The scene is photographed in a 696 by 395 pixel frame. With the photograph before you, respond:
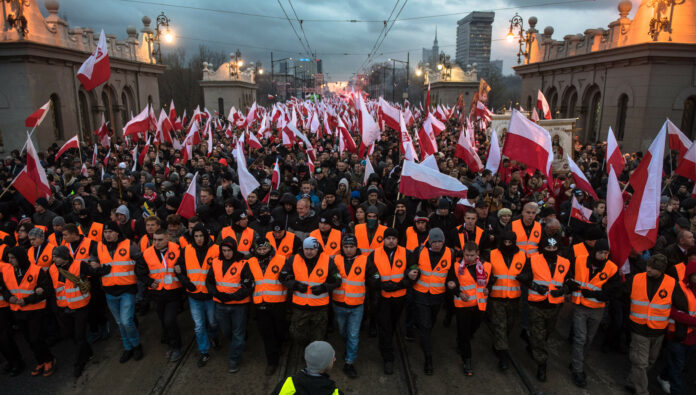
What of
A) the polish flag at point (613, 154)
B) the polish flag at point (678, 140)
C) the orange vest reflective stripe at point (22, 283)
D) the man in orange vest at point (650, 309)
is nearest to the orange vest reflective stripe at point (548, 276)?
the man in orange vest at point (650, 309)

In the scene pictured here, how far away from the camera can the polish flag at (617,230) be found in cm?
499

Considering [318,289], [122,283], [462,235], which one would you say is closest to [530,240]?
[462,235]

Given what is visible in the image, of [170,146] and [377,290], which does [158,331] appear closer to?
[377,290]

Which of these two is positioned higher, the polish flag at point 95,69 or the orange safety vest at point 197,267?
the polish flag at point 95,69

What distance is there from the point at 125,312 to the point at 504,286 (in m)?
4.79

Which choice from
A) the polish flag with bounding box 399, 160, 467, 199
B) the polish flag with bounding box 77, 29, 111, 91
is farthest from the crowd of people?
the polish flag with bounding box 77, 29, 111, 91

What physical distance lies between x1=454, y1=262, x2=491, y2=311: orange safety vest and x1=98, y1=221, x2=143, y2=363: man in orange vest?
4.09 m

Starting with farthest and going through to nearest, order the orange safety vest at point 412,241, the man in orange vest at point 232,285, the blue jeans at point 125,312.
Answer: the orange safety vest at point 412,241, the blue jeans at point 125,312, the man in orange vest at point 232,285

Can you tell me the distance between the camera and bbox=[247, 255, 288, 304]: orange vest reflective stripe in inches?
202

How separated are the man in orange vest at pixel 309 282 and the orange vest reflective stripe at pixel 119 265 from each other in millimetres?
2069

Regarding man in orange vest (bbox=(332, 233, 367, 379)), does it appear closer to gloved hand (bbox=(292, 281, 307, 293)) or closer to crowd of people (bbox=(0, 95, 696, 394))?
crowd of people (bbox=(0, 95, 696, 394))

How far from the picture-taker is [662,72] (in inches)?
Result: 684

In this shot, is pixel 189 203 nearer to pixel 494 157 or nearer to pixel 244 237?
pixel 244 237

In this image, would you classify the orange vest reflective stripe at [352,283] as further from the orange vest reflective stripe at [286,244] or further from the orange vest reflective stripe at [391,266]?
the orange vest reflective stripe at [286,244]
